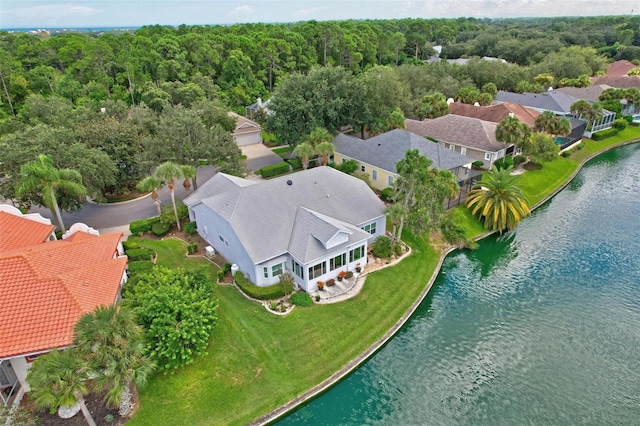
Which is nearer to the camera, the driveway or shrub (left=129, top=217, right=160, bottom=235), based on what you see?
shrub (left=129, top=217, right=160, bottom=235)

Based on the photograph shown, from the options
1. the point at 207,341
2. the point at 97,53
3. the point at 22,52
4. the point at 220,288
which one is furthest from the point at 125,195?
the point at 22,52

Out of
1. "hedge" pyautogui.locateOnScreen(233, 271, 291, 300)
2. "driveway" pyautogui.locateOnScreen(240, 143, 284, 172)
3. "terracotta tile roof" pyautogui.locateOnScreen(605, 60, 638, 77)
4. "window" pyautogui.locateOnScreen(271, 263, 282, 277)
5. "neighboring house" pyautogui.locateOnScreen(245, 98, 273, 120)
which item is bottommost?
"hedge" pyautogui.locateOnScreen(233, 271, 291, 300)

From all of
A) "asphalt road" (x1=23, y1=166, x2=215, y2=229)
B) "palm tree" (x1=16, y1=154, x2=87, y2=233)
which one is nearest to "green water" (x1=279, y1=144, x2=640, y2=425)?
"palm tree" (x1=16, y1=154, x2=87, y2=233)

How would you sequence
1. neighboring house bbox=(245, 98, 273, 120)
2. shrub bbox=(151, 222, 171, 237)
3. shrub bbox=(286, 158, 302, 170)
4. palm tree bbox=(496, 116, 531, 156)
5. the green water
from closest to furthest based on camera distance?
the green water < shrub bbox=(151, 222, 171, 237) < palm tree bbox=(496, 116, 531, 156) < shrub bbox=(286, 158, 302, 170) < neighboring house bbox=(245, 98, 273, 120)

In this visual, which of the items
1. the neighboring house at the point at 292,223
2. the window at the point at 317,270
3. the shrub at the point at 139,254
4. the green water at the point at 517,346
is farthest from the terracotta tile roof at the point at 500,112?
the shrub at the point at 139,254

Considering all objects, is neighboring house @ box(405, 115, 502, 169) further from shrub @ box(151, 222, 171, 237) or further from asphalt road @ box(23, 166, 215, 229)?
asphalt road @ box(23, 166, 215, 229)

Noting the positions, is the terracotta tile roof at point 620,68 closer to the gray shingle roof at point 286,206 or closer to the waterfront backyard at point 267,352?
the gray shingle roof at point 286,206

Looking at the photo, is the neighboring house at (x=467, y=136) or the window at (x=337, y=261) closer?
the window at (x=337, y=261)
